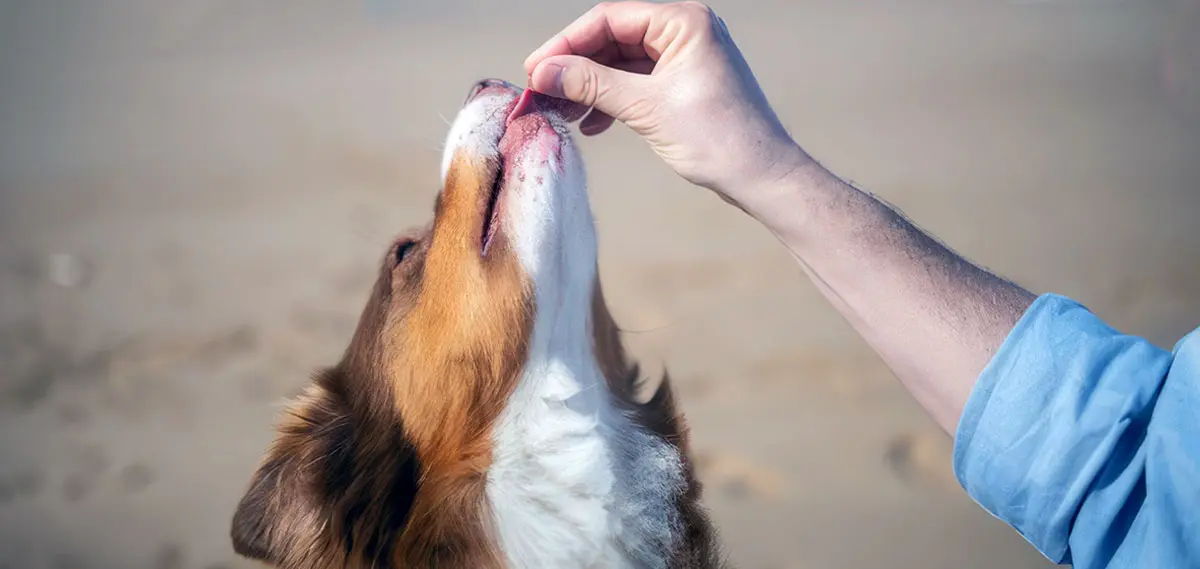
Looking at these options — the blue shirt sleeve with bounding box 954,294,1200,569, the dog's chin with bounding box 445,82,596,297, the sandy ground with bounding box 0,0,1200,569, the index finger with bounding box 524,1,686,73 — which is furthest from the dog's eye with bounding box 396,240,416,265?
the sandy ground with bounding box 0,0,1200,569

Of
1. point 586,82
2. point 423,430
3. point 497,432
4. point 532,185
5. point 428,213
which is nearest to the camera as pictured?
point 586,82

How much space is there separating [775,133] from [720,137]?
0.32 feet

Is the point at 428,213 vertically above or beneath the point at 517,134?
beneath

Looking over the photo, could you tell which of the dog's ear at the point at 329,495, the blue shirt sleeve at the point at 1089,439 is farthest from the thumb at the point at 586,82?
the dog's ear at the point at 329,495

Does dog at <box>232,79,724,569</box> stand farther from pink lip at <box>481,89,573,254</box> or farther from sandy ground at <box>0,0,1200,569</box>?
sandy ground at <box>0,0,1200,569</box>

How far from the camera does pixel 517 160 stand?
82.0 inches

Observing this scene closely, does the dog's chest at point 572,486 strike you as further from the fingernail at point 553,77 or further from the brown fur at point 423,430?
the fingernail at point 553,77

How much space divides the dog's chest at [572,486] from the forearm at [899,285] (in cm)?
76

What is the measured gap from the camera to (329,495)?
85.6 inches

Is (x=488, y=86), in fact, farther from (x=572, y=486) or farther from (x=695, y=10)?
(x=572, y=486)

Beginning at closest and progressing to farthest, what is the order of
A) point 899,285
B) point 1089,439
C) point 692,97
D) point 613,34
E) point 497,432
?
point 1089,439 < point 899,285 < point 692,97 < point 613,34 < point 497,432

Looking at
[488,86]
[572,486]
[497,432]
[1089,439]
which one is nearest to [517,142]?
[488,86]

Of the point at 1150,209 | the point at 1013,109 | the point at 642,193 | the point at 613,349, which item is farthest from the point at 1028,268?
the point at 613,349

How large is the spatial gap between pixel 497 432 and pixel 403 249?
588mm
